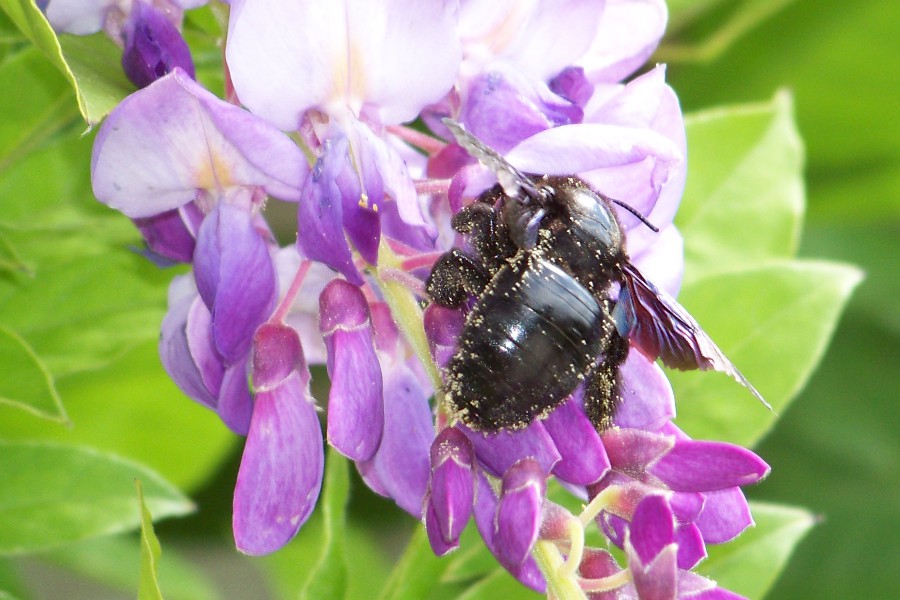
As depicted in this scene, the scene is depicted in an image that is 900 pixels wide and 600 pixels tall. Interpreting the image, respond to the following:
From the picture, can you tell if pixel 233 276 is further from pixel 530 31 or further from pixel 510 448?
pixel 530 31

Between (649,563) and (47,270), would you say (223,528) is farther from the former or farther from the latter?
(649,563)

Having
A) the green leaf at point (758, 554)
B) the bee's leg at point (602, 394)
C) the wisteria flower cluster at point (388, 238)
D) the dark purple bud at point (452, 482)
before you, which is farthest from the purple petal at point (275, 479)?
the green leaf at point (758, 554)

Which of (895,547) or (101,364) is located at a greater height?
(101,364)

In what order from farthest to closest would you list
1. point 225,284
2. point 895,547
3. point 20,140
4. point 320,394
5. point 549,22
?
point 895,547, point 320,394, point 20,140, point 549,22, point 225,284

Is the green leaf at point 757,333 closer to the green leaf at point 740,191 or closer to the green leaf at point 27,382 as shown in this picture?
the green leaf at point 740,191

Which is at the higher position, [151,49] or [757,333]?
[151,49]

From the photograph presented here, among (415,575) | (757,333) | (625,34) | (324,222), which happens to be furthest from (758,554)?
(324,222)

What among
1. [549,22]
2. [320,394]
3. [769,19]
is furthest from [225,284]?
[769,19]
